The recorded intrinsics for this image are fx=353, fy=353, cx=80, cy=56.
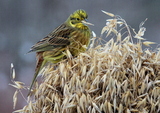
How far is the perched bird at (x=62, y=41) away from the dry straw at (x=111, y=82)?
0.44 m

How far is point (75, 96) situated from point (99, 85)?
106 mm

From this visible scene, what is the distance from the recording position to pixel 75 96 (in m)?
1.42

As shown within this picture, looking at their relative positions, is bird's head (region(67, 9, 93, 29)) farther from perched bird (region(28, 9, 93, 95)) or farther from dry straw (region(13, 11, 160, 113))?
dry straw (region(13, 11, 160, 113))

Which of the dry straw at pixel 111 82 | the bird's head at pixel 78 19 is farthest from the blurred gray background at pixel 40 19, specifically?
the dry straw at pixel 111 82

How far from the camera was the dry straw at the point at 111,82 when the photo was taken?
4.50 ft

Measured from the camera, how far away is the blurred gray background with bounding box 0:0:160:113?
10.8 feet

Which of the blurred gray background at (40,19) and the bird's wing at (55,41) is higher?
the blurred gray background at (40,19)

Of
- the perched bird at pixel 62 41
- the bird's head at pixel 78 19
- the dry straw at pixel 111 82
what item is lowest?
the dry straw at pixel 111 82

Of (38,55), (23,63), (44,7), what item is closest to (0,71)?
(23,63)

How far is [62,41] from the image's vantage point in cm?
204

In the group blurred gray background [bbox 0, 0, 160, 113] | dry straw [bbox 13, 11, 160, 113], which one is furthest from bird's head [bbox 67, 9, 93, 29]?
blurred gray background [bbox 0, 0, 160, 113]

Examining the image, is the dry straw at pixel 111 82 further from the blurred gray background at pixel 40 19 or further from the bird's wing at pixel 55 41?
the blurred gray background at pixel 40 19

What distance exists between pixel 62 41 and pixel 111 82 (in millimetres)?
736

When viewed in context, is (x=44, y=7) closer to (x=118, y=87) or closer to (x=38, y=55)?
(x=38, y=55)
